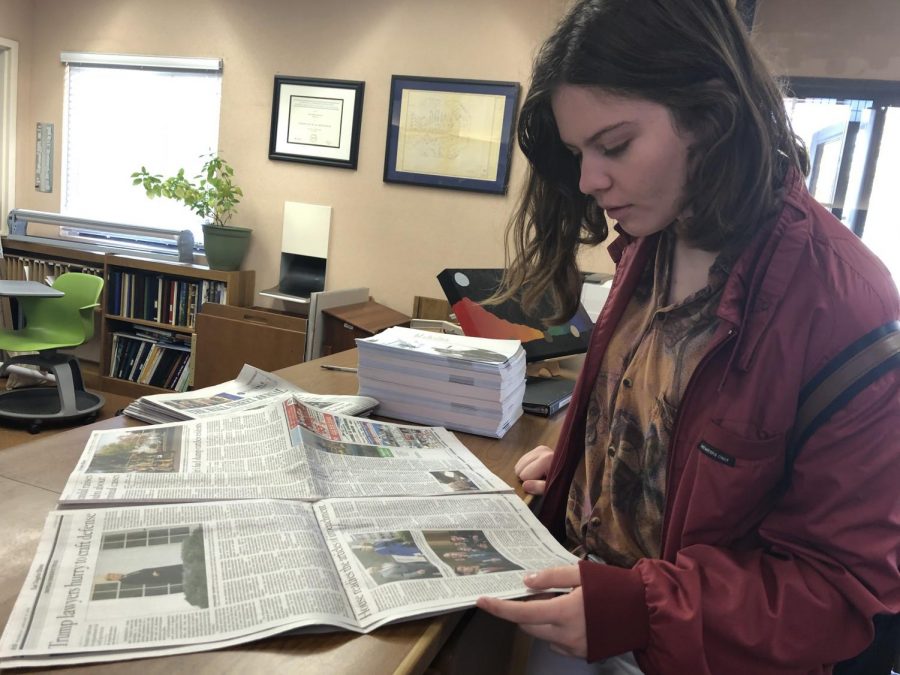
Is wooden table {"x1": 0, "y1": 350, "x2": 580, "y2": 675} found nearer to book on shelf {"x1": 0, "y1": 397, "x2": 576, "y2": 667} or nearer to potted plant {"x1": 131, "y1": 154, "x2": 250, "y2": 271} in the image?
book on shelf {"x1": 0, "y1": 397, "x2": 576, "y2": 667}

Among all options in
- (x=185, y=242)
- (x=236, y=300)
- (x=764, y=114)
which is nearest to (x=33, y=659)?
(x=764, y=114)

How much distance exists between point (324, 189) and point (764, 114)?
318 centimetres

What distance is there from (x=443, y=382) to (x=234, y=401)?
354 mm

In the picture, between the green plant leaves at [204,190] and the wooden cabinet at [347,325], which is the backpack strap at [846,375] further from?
the green plant leaves at [204,190]

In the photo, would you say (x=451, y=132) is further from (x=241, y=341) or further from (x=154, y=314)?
(x=154, y=314)

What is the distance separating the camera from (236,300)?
3.71 metres

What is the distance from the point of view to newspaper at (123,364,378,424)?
39.8 inches

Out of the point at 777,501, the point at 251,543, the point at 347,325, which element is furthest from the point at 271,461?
the point at 347,325

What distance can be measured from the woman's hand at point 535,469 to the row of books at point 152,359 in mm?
3096

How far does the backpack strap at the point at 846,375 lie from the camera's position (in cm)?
59

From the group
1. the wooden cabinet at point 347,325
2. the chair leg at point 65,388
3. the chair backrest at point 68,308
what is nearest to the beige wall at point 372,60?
the wooden cabinet at point 347,325

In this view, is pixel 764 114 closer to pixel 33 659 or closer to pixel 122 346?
pixel 33 659

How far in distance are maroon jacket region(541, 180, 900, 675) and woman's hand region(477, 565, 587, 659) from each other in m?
0.01

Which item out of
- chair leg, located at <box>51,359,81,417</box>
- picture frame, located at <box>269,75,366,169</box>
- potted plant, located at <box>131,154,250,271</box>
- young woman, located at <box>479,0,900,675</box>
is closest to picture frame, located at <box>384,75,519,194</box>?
picture frame, located at <box>269,75,366,169</box>
